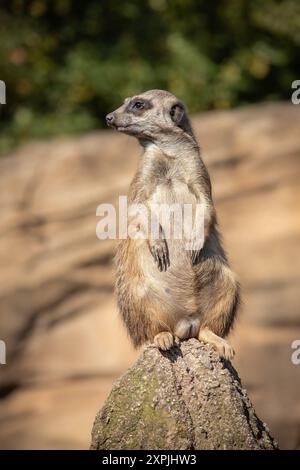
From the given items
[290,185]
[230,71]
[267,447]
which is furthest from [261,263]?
[267,447]

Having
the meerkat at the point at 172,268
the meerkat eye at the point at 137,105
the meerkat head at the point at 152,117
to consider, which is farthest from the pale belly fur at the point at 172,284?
the meerkat eye at the point at 137,105

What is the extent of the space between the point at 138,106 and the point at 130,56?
20.8ft

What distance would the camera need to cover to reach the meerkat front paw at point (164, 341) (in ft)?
14.4

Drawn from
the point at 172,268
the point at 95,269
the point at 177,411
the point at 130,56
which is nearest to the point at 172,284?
the point at 172,268

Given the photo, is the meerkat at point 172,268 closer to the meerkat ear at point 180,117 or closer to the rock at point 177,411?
the meerkat ear at point 180,117

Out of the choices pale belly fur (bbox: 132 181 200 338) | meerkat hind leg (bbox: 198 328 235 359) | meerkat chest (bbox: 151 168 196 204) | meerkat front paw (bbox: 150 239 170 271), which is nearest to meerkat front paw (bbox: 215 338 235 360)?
meerkat hind leg (bbox: 198 328 235 359)

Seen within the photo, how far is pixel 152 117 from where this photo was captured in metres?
4.91

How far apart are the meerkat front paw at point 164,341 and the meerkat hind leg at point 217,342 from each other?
7.3 inches

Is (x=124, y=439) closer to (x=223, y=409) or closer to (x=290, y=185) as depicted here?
(x=223, y=409)

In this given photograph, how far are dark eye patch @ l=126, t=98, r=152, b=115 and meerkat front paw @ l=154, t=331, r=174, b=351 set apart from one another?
1.09 metres

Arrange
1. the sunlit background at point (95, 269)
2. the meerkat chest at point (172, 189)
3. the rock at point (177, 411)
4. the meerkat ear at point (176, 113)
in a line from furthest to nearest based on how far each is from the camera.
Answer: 1. the sunlit background at point (95, 269)
2. the meerkat ear at point (176, 113)
3. the meerkat chest at point (172, 189)
4. the rock at point (177, 411)

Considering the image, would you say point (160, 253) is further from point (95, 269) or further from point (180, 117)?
point (95, 269)

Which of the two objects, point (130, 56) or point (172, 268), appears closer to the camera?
point (172, 268)

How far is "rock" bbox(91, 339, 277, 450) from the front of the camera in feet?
13.4
